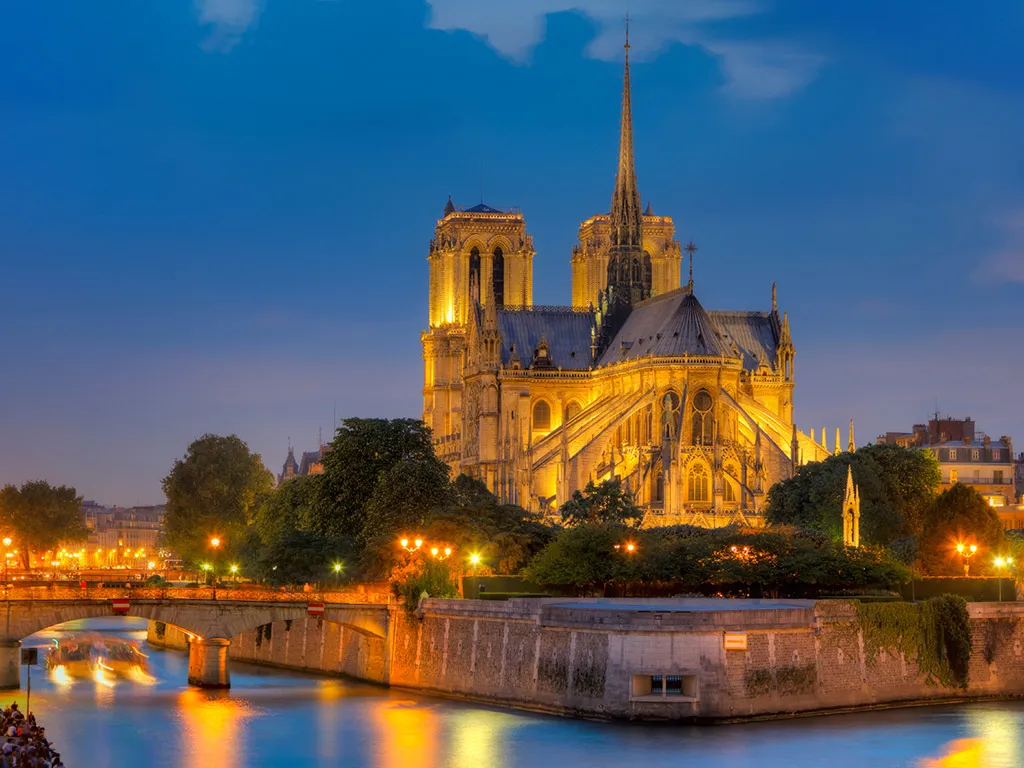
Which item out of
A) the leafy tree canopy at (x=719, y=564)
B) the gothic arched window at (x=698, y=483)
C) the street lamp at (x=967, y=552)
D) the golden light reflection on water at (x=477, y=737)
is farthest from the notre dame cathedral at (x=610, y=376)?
the golden light reflection on water at (x=477, y=737)

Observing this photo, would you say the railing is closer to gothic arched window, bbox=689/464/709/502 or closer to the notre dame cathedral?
the notre dame cathedral

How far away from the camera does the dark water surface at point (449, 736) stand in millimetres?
50406

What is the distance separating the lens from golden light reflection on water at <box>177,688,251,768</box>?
51.9m

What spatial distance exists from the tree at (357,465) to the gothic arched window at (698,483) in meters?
24.1

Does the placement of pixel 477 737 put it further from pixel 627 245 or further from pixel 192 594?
pixel 627 245

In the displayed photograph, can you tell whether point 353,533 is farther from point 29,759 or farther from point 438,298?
point 438,298

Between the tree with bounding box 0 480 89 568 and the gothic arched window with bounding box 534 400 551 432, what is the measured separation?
1600 inches

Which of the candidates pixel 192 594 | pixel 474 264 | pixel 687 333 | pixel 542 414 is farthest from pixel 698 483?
pixel 192 594

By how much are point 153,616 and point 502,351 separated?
61.1 m

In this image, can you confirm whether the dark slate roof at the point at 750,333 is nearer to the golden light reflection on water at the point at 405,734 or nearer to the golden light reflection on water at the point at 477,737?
the golden light reflection on water at the point at 405,734

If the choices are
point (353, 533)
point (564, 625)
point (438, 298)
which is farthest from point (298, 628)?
point (438, 298)

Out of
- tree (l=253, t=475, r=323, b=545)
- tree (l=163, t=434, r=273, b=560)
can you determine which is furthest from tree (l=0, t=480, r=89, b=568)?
tree (l=253, t=475, r=323, b=545)

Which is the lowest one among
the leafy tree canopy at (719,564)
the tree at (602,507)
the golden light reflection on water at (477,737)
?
the golden light reflection on water at (477,737)

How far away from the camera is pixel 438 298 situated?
139250 mm
